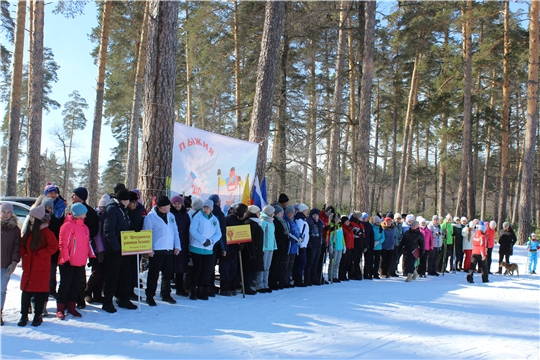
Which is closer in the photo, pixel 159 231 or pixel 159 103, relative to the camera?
pixel 159 231

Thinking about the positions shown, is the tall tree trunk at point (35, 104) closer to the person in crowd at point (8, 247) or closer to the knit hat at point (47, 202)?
the knit hat at point (47, 202)

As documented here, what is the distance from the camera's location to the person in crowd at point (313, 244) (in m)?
10.7

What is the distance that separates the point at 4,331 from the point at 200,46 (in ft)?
55.7

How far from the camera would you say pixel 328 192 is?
62.3ft

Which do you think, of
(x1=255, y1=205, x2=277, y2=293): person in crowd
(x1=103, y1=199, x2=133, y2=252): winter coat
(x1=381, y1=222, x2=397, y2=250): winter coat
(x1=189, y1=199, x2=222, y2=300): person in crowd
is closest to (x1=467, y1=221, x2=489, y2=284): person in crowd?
(x1=381, y1=222, x2=397, y2=250): winter coat

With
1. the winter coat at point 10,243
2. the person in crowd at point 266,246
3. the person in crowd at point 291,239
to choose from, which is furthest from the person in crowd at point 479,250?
the winter coat at point 10,243

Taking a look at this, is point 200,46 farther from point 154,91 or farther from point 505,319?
point 505,319

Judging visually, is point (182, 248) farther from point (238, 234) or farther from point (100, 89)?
point (100, 89)

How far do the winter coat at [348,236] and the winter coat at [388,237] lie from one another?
4.80 feet

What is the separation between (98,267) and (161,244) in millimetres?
1020

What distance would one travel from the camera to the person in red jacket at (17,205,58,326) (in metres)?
5.88

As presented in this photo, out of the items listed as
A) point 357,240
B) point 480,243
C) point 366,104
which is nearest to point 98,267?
point 357,240

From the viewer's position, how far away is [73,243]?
6.32 metres

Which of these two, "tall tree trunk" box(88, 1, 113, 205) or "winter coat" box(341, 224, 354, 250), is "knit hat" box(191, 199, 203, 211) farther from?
"tall tree trunk" box(88, 1, 113, 205)
